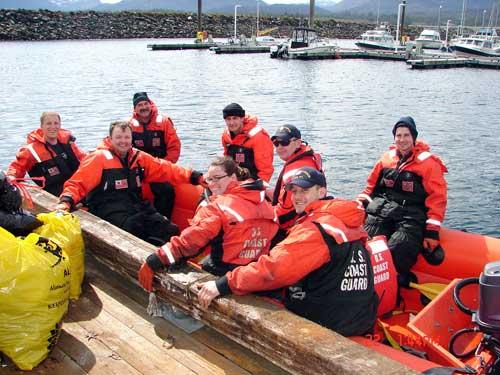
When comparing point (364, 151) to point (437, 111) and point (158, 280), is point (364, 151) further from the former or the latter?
point (158, 280)

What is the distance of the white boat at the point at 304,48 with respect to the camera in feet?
145

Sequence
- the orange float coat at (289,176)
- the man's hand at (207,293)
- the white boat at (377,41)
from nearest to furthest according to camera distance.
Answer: the man's hand at (207,293), the orange float coat at (289,176), the white boat at (377,41)

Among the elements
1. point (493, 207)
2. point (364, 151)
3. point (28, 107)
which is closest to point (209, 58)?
point (28, 107)

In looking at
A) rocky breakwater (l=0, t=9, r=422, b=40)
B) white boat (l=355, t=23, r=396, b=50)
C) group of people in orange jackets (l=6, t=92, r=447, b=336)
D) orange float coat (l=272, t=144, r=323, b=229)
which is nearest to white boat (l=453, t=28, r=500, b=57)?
white boat (l=355, t=23, r=396, b=50)

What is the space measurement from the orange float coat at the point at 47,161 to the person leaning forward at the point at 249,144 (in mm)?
1646

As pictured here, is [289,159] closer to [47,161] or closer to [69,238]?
[69,238]

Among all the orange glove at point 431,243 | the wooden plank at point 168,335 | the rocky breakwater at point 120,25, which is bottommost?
the wooden plank at point 168,335

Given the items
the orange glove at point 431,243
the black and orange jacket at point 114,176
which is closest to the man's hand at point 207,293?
the black and orange jacket at point 114,176

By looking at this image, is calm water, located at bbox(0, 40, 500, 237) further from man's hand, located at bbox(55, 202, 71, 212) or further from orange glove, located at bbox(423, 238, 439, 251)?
man's hand, located at bbox(55, 202, 71, 212)

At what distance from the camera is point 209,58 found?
146 feet

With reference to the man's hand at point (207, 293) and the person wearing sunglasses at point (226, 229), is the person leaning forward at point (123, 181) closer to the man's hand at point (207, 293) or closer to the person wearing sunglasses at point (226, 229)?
the person wearing sunglasses at point (226, 229)

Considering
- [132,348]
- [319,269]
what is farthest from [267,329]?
[132,348]

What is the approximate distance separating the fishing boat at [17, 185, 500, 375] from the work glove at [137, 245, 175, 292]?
6cm

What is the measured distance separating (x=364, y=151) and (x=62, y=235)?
11.1 m
